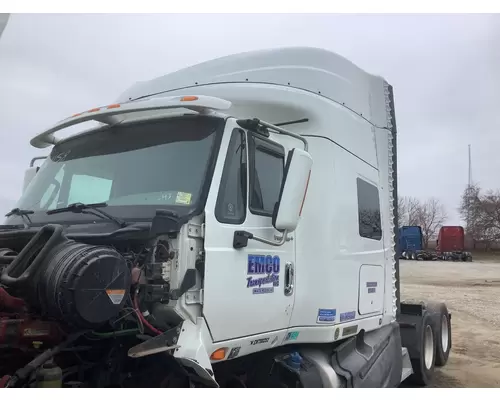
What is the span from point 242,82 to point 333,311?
7.33 ft

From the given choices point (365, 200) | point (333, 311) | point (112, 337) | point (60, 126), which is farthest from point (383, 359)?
point (60, 126)

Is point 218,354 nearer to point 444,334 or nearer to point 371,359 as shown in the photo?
point 371,359

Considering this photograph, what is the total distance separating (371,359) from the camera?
16.0 ft

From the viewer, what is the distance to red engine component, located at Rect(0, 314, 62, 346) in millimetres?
2859

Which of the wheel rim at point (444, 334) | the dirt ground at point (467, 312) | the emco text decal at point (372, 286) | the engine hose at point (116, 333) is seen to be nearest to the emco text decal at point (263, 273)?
the engine hose at point (116, 333)

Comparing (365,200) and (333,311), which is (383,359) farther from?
(365,200)

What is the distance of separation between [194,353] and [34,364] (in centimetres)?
92

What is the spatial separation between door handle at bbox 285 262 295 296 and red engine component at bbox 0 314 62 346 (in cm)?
172

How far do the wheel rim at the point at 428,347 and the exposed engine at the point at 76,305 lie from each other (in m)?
4.66

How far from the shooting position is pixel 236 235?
3.45m

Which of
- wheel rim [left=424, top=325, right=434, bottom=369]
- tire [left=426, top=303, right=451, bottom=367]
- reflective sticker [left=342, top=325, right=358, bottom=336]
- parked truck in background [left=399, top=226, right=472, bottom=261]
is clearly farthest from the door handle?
parked truck in background [left=399, top=226, right=472, bottom=261]

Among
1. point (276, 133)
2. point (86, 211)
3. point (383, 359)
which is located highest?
point (276, 133)

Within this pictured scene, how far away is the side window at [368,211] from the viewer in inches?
195

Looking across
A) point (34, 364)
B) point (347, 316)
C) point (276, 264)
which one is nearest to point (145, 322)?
point (34, 364)
